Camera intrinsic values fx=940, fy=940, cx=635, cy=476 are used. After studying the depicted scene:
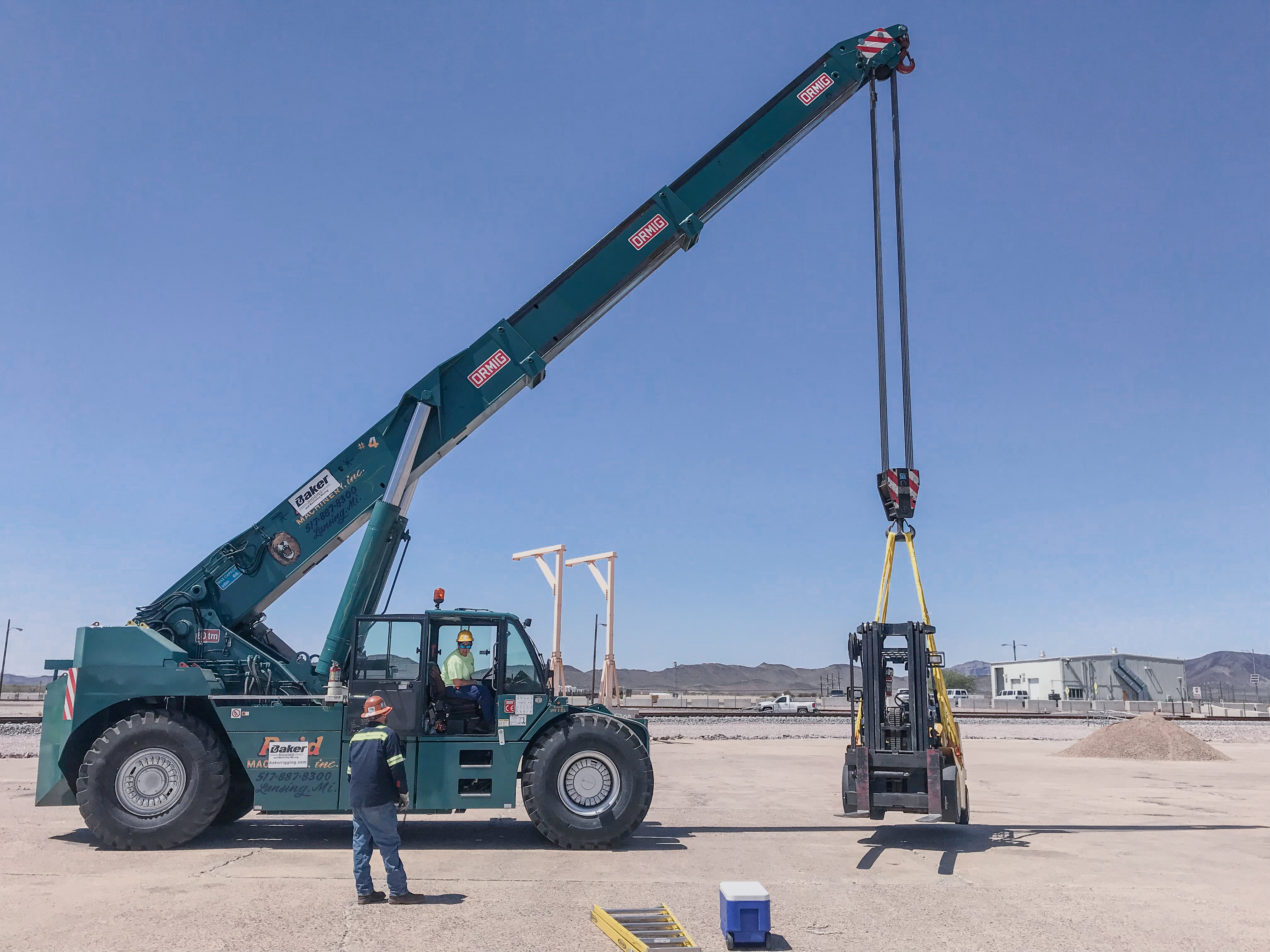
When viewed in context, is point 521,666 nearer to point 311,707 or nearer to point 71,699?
point 311,707

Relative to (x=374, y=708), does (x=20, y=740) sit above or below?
below

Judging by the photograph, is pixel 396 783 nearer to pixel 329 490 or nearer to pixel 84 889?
pixel 84 889

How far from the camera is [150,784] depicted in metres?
9.57

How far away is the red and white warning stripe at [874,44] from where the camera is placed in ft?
40.5

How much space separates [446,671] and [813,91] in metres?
8.74

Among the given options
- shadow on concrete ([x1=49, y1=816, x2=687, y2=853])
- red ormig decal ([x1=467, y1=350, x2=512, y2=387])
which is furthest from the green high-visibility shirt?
red ormig decal ([x1=467, y1=350, x2=512, y2=387])

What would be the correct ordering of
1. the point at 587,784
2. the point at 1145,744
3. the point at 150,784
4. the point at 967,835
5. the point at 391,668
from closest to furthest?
the point at 150,784
the point at 587,784
the point at 391,668
the point at 967,835
the point at 1145,744

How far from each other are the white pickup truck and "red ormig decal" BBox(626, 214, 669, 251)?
38.4 m

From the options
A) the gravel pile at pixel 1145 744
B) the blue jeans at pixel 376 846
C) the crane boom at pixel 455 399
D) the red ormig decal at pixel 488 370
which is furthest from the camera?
the gravel pile at pixel 1145 744

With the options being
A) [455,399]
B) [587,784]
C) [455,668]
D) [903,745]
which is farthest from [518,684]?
[903,745]

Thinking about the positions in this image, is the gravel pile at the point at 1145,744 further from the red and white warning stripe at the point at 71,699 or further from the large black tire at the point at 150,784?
the red and white warning stripe at the point at 71,699

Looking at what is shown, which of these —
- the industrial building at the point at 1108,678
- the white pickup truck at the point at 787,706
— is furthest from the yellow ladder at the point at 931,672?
the industrial building at the point at 1108,678

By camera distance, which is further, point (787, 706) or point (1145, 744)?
point (787, 706)

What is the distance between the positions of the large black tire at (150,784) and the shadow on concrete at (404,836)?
261mm
